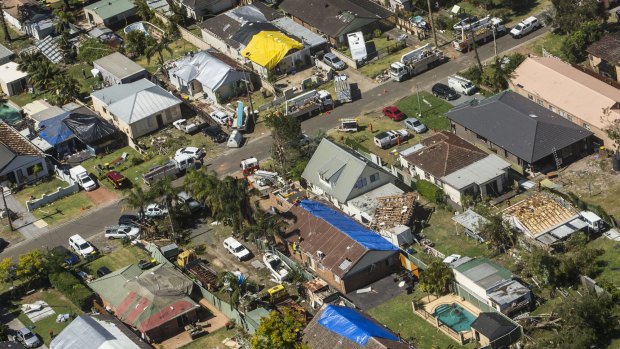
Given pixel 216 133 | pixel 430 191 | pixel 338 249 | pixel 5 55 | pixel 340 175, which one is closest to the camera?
pixel 338 249

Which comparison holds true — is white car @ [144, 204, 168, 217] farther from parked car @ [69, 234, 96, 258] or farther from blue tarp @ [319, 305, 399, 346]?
blue tarp @ [319, 305, 399, 346]

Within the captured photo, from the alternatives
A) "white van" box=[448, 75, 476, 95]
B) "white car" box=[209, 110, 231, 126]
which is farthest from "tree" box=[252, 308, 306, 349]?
"white van" box=[448, 75, 476, 95]

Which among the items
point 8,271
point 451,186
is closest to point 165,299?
point 8,271

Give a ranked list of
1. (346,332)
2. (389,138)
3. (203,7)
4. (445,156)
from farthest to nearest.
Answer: (203,7), (389,138), (445,156), (346,332)

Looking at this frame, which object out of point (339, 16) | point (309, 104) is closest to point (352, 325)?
point (309, 104)

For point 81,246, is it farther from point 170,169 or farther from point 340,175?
point 340,175

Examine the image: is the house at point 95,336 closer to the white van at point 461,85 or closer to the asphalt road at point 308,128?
the asphalt road at point 308,128

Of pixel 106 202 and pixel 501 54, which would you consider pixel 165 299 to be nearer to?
pixel 106 202
